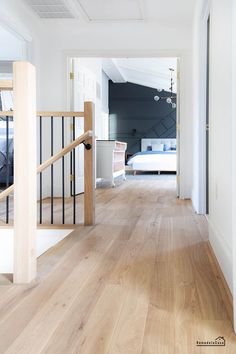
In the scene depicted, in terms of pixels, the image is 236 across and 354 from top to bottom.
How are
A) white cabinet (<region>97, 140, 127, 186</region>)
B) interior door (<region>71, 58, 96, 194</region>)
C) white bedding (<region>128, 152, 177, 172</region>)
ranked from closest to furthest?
→ interior door (<region>71, 58, 96, 194</region>) → white cabinet (<region>97, 140, 127, 186</region>) → white bedding (<region>128, 152, 177, 172</region>)

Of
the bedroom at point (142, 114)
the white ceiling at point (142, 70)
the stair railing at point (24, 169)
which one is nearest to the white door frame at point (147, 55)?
the stair railing at point (24, 169)

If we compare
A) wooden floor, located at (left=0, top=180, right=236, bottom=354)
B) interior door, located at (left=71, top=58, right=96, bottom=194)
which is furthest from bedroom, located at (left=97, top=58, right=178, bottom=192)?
wooden floor, located at (left=0, top=180, right=236, bottom=354)

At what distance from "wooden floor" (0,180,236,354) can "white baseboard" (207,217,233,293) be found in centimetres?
5

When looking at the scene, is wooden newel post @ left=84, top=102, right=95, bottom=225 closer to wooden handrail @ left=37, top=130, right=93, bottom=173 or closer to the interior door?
wooden handrail @ left=37, top=130, right=93, bottom=173

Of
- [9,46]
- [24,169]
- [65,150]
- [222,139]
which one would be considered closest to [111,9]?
[65,150]

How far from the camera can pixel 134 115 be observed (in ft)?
42.9

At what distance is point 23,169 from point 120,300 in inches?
28.9

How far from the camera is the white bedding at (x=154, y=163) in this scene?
409 inches

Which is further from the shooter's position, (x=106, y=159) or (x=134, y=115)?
(x=134, y=115)

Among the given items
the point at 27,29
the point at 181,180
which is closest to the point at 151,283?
the point at 181,180

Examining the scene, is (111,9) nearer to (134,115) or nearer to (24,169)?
(24,169)

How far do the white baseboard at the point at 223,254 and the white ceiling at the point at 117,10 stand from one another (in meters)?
3.14

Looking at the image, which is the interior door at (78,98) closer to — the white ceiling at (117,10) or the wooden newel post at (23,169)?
the white ceiling at (117,10)

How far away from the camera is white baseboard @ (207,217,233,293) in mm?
1611
